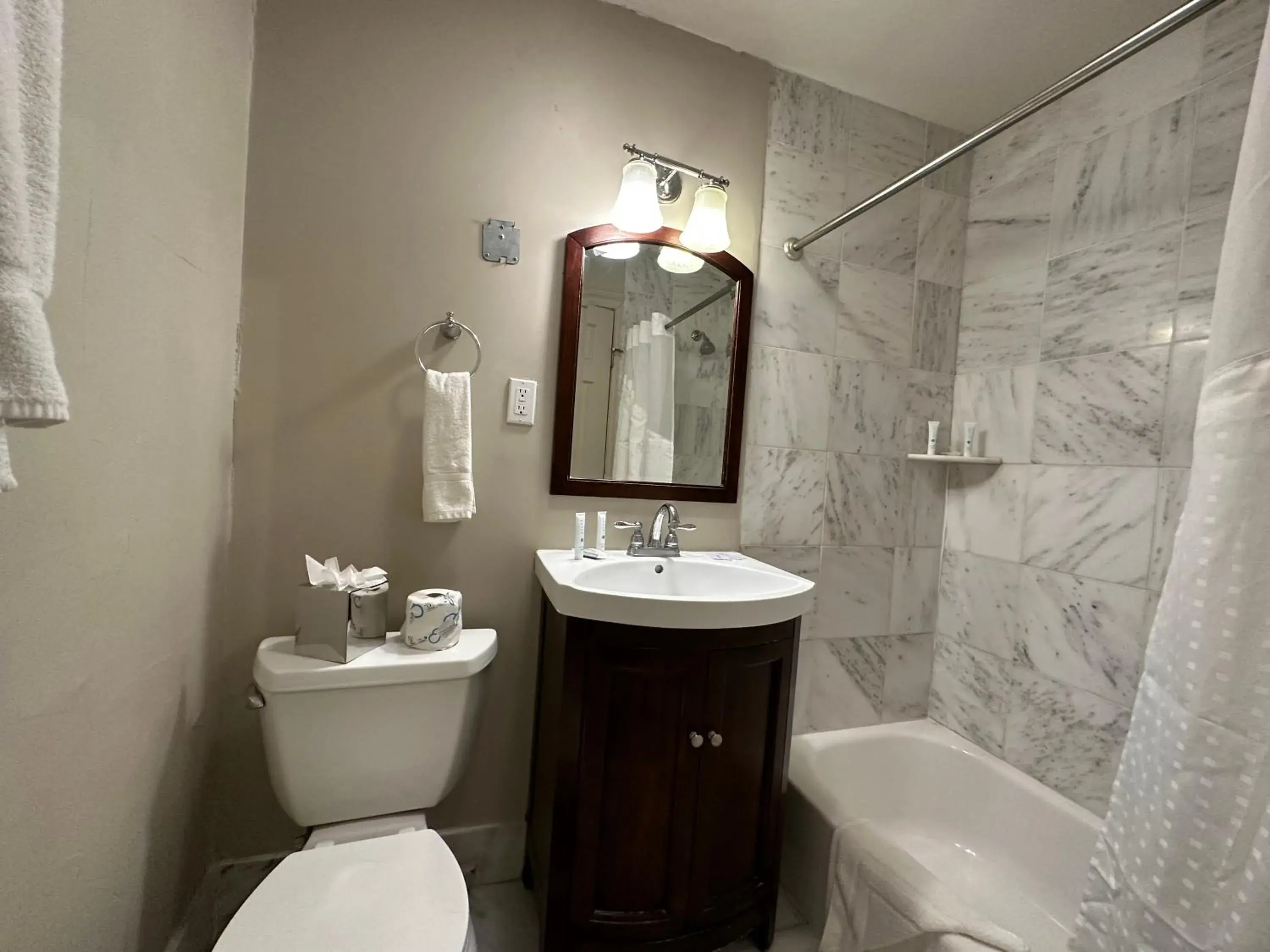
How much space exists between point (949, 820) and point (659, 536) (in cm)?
134

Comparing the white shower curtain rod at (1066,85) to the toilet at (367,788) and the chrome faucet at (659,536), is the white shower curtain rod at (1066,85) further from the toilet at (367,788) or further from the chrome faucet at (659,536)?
the toilet at (367,788)

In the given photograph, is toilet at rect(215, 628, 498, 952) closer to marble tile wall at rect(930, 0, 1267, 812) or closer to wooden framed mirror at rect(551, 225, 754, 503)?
wooden framed mirror at rect(551, 225, 754, 503)

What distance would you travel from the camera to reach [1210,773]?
62 centimetres

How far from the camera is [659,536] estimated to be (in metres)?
1.47

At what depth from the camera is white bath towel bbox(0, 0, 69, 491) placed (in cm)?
35

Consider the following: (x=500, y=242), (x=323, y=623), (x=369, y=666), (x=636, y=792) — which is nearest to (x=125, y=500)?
(x=323, y=623)

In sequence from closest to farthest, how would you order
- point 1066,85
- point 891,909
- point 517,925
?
point 1066,85 → point 891,909 → point 517,925

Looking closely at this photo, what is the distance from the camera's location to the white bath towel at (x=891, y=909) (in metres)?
0.96

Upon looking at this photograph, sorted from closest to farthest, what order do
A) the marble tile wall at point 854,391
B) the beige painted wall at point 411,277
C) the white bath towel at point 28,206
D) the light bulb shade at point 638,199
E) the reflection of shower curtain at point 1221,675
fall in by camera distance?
the white bath towel at point 28,206, the reflection of shower curtain at point 1221,675, the beige painted wall at point 411,277, the light bulb shade at point 638,199, the marble tile wall at point 854,391

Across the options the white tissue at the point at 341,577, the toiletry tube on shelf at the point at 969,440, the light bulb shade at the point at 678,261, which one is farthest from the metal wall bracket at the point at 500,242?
the toiletry tube on shelf at the point at 969,440

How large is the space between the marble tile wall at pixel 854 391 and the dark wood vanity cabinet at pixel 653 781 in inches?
22.0

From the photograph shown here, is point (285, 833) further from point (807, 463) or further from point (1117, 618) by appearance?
point (1117, 618)

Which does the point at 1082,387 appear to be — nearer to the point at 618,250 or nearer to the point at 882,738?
the point at 882,738

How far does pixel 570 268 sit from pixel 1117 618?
1.72 metres
